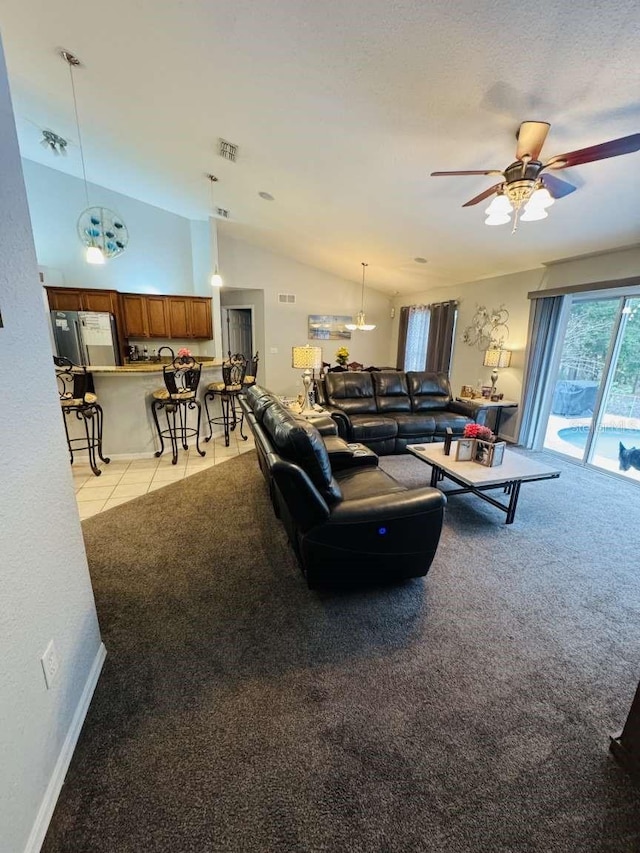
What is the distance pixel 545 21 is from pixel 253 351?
7340mm

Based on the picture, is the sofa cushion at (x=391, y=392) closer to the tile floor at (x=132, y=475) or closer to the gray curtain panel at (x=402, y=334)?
the tile floor at (x=132, y=475)

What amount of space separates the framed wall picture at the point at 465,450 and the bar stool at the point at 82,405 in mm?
3578

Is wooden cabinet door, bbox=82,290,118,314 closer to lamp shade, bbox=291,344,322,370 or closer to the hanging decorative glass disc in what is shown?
the hanging decorative glass disc

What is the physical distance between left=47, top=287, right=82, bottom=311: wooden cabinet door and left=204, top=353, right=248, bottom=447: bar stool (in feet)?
9.19

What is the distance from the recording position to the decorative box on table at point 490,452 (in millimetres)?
2900

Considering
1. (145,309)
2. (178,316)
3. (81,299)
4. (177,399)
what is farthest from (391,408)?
(81,299)

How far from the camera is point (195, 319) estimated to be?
641cm

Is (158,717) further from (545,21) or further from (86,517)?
(545,21)

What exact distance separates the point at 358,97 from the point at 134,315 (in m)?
5.00

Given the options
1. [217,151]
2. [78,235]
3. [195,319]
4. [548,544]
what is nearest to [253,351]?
[195,319]

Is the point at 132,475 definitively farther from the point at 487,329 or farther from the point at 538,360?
the point at 487,329

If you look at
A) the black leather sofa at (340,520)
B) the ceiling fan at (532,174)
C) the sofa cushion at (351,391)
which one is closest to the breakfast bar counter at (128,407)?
the sofa cushion at (351,391)

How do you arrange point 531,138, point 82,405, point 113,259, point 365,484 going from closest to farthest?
point 531,138, point 365,484, point 82,405, point 113,259

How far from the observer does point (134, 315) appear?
5.94 metres
